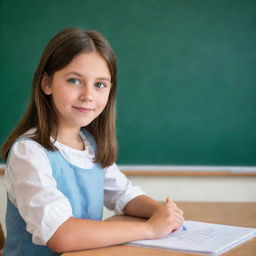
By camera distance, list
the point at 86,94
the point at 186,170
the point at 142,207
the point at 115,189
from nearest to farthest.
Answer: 1. the point at 86,94
2. the point at 142,207
3. the point at 115,189
4. the point at 186,170

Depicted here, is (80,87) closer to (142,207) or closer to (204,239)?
(142,207)

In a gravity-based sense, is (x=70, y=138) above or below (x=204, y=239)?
above

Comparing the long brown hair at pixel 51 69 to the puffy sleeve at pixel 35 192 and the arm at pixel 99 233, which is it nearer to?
the puffy sleeve at pixel 35 192

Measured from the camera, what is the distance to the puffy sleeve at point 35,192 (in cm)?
120

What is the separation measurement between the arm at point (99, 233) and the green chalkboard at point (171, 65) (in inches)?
61.1

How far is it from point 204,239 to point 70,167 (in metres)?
0.48

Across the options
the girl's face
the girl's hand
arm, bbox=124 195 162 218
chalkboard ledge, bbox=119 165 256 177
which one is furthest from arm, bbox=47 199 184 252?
chalkboard ledge, bbox=119 165 256 177

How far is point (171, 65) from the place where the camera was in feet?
9.32

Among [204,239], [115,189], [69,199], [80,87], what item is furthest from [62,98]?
[204,239]

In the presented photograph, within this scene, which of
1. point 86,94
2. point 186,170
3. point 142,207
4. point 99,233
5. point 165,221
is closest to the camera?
point 99,233

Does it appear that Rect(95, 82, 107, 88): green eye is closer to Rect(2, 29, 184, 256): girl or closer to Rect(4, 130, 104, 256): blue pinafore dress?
Rect(2, 29, 184, 256): girl

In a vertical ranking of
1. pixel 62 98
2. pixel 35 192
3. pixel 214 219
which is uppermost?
pixel 62 98

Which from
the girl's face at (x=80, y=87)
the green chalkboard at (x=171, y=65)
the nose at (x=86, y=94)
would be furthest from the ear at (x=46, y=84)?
the green chalkboard at (x=171, y=65)

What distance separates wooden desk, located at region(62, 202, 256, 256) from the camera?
1.16 m
